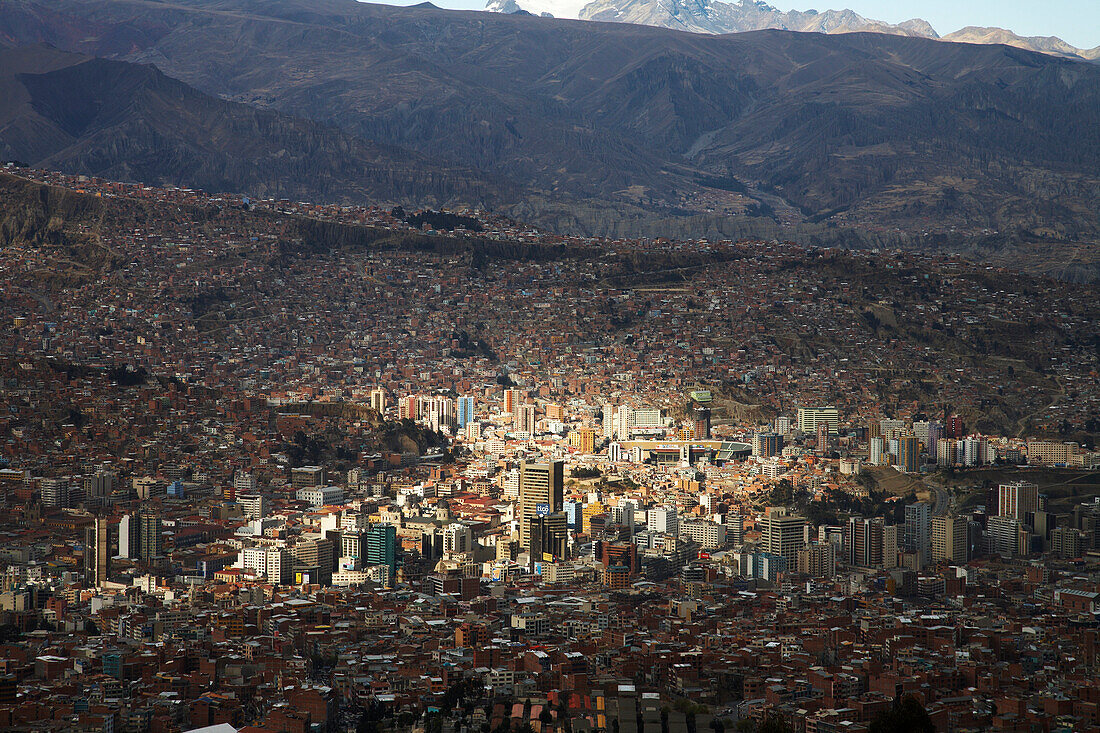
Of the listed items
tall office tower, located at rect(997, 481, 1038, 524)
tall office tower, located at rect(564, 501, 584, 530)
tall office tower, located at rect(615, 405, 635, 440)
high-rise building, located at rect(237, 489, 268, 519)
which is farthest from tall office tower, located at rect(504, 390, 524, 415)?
tall office tower, located at rect(997, 481, 1038, 524)

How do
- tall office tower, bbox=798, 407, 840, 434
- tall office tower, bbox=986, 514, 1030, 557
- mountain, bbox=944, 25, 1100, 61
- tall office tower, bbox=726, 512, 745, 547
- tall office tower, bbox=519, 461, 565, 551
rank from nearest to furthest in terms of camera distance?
tall office tower, bbox=986, 514, 1030, 557
tall office tower, bbox=726, 512, 745, 547
tall office tower, bbox=519, 461, 565, 551
tall office tower, bbox=798, 407, 840, 434
mountain, bbox=944, 25, 1100, 61

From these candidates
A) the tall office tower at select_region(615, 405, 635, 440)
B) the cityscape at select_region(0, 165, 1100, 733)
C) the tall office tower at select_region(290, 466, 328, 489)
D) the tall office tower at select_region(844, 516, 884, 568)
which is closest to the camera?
the cityscape at select_region(0, 165, 1100, 733)

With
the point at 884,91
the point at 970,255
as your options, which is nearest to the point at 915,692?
the point at 970,255

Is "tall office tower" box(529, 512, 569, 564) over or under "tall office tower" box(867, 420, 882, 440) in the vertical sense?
under

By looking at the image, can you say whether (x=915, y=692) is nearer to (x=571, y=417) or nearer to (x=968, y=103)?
(x=571, y=417)

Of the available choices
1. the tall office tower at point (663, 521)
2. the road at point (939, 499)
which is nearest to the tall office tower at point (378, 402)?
the tall office tower at point (663, 521)

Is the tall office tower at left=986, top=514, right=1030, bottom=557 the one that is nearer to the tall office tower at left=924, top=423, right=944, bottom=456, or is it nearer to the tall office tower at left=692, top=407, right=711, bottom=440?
the tall office tower at left=924, top=423, right=944, bottom=456

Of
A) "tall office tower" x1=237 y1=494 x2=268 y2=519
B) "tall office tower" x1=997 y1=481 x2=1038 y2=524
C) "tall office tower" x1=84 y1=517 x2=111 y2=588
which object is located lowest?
"tall office tower" x1=84 y1=517 x2=111 y2=588
